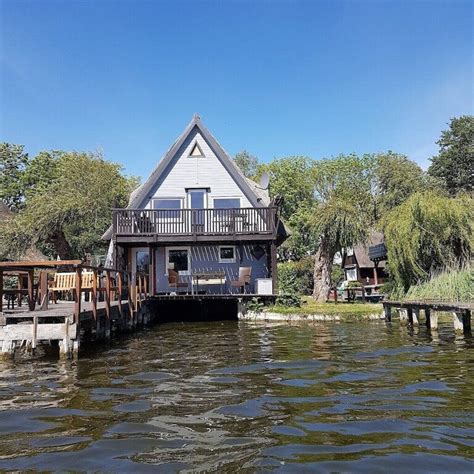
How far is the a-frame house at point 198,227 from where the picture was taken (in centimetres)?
2097

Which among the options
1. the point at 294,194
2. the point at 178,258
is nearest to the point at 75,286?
the point at 178,258

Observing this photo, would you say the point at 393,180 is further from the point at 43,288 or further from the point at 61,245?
the point at 43,288

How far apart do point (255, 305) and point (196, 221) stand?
480 centimetres

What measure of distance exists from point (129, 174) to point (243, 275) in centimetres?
3391

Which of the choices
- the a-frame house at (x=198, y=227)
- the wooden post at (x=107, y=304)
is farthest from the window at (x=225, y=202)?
the wooden post at (x=107, y=304)

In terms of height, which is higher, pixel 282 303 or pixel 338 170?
pixel 338 170

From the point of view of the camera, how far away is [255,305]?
1944cm

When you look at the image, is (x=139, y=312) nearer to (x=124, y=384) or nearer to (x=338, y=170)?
(x=124, y=384)

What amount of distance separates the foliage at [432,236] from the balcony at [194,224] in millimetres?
5872

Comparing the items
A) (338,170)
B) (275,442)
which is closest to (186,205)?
(275,442)

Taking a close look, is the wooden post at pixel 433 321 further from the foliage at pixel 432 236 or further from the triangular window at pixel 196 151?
the triangular window at pixel 196 151

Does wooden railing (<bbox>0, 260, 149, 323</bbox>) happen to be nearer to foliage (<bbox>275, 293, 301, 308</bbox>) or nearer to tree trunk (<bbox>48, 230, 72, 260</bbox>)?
foliage (<bbox>275, 293, 301, 308</bbox>)

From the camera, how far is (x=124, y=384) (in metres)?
7.45

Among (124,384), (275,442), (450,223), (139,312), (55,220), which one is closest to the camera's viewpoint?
(275,442)
